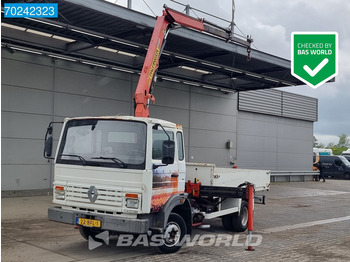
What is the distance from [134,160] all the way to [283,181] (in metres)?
22.6

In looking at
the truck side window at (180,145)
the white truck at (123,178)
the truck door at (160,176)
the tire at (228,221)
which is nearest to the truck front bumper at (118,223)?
the white truck at (123,178)

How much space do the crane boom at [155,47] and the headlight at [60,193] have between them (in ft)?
7.60

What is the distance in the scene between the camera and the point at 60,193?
7750 millimetres

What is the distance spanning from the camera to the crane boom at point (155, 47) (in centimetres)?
929

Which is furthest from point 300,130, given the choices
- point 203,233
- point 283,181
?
point 203,233

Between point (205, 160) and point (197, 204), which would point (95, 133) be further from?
point (205, 160)

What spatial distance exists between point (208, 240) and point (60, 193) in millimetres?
3315

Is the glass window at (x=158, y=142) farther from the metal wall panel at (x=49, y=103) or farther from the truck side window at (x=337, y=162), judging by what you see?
the truck side window at (x=337, y=162)

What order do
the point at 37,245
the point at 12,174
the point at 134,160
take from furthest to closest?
the point at 12,174 → the point at 37,245 → the point at 134,160

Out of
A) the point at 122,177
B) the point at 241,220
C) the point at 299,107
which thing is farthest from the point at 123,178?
the point at 299,107

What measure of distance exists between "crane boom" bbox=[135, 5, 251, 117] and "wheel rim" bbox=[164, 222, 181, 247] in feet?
8.32

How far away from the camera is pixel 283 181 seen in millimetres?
28344

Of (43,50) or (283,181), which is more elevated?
(43,50)

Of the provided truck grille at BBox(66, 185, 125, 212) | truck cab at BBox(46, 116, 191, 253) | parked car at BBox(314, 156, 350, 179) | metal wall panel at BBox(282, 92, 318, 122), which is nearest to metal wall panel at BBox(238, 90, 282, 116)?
metal wall panel at BBox(282, 92, 318, 122)
